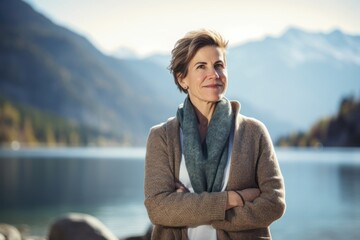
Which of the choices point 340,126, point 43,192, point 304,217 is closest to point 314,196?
point 304,217

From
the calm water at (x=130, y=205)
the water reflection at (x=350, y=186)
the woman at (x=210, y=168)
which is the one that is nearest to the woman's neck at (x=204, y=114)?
the woman at (x=210, y=168)

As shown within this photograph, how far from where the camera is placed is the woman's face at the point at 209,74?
11.1ft

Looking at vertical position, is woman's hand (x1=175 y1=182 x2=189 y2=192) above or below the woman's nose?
below

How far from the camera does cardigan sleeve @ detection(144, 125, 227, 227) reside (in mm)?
3270

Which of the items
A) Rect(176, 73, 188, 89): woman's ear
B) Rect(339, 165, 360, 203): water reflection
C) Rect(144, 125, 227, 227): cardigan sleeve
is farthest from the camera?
Rect(339, 165, 360, 203): water reflection

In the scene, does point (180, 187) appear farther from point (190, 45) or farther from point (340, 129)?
point (340, 129)

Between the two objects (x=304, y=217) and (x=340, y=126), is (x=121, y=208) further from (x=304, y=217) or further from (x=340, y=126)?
(x=340, y=126)

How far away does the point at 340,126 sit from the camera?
12331 cm

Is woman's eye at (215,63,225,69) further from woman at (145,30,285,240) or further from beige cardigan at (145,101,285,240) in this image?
beige cardigan at (145,101,285,240)

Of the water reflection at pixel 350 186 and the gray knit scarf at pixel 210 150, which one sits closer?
the gray knit scarf at pixel 210 150

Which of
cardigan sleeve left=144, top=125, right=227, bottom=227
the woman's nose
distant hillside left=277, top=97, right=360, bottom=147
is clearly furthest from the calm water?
distant hillside left=277, top=97, right=360, bottom=147

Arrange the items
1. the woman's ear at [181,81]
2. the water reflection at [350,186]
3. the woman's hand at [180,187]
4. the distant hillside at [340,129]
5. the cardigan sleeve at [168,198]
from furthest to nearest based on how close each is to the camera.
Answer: the distant hillside at [340,129] → the water reflection at [350,186] → the woman's ear at [181,81] → the woman's hand at [180,187] → the cardigan sleeve at [168,198]

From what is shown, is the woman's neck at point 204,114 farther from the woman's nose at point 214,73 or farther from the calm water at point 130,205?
the calm water at point 130,205

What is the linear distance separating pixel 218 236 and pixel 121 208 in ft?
96.7
